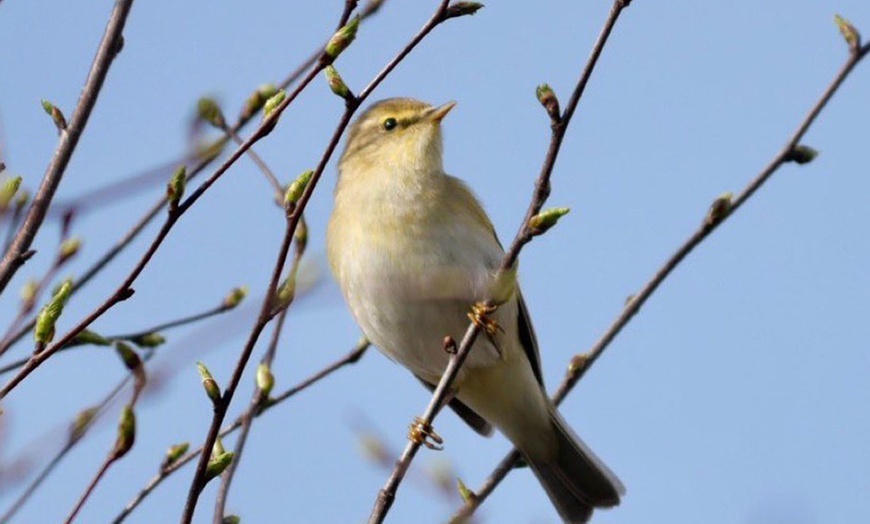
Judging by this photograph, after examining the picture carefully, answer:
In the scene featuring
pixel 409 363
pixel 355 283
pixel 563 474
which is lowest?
pixel 563 474

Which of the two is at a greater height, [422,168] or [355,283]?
[422,168]

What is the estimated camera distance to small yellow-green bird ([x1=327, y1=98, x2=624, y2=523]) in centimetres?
528

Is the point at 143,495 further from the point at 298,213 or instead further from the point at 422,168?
the point at 422,168

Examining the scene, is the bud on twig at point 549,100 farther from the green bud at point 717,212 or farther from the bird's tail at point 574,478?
the bird's tail at point 574,478

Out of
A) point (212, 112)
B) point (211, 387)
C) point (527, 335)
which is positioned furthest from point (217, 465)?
point (527, 335)

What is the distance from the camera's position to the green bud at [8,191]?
9.34ft

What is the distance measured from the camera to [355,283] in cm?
547

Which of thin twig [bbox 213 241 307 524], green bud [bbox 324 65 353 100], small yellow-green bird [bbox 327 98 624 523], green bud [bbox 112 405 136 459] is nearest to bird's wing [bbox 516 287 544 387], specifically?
small yellow-green bird [bbox 327 98 624 523]

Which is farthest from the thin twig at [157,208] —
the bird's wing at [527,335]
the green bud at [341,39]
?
the bird's wing at [527,335]

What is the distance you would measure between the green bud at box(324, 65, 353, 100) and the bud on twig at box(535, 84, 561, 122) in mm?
507

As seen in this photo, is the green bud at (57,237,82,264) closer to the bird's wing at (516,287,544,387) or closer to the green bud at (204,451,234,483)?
the green bud at (204,451,234,483)

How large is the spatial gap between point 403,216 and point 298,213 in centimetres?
279

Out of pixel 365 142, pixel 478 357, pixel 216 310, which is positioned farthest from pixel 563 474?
pixel 216 310

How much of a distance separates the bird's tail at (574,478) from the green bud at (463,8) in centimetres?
303
